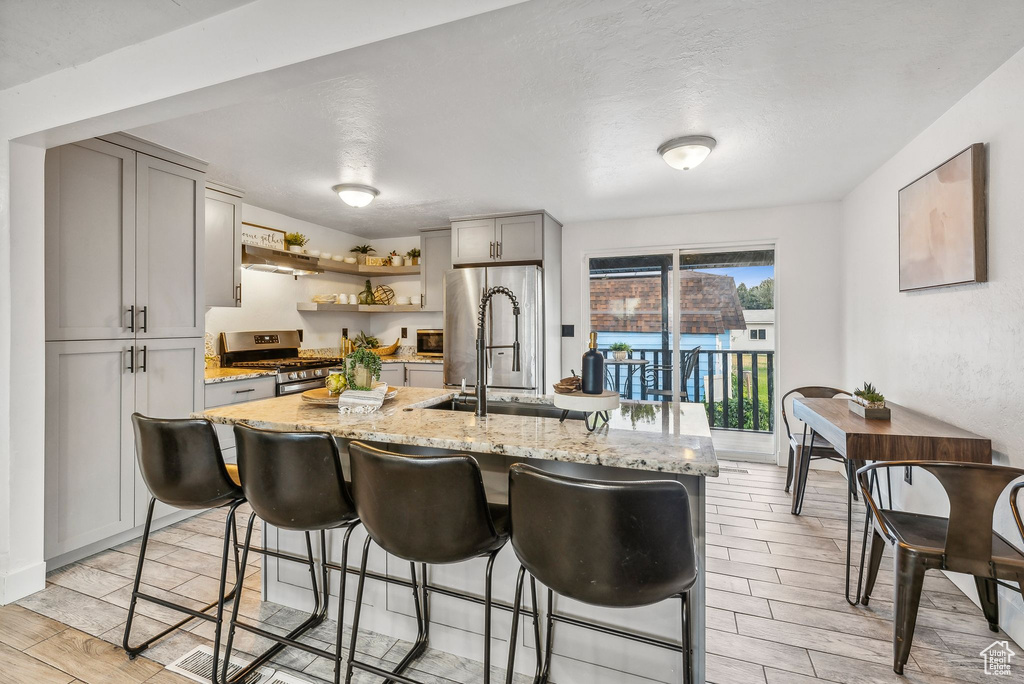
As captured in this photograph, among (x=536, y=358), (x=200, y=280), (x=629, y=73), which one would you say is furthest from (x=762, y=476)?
(x=200, y=280)

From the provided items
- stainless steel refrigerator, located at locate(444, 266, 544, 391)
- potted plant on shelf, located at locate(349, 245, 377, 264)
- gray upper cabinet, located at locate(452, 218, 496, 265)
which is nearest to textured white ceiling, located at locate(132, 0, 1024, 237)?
gray upper cabinet, located at locate(452, 218, 496, 265)

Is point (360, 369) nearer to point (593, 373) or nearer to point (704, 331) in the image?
point (593, 373)

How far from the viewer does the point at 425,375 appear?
4.72 meters

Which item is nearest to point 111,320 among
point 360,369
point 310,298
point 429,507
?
point 360,369

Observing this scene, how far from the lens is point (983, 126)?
211 centimetres

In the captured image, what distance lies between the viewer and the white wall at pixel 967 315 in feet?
6.20

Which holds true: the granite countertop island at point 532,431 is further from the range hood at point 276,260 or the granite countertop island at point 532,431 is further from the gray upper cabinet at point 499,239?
the gray upper cabinet at point 499,239

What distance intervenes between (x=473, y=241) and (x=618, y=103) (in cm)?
242

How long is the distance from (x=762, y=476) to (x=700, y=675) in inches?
120

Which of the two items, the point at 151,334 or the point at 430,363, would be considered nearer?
the point at 151,334

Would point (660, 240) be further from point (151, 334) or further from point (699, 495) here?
point (151, 334)

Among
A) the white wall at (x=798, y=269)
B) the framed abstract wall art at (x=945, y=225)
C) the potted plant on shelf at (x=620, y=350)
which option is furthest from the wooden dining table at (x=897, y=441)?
the potted plant on shelf at (x=620, y=350)

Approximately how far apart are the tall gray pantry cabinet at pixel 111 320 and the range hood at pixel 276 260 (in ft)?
1.75

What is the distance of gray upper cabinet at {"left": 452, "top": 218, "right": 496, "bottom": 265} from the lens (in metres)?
4.45
